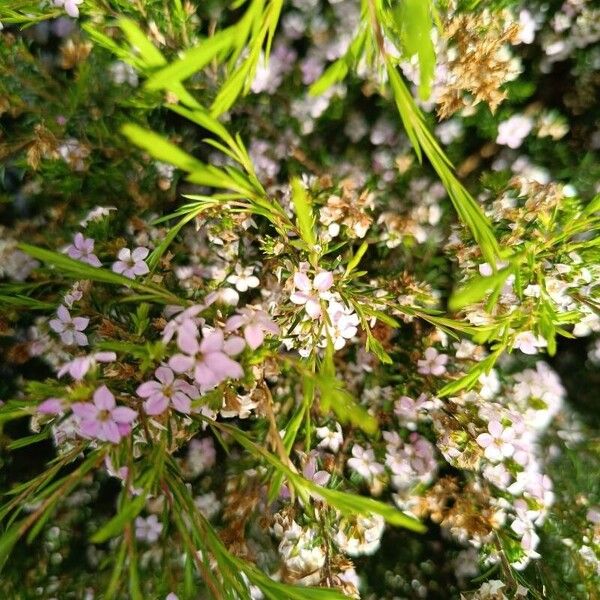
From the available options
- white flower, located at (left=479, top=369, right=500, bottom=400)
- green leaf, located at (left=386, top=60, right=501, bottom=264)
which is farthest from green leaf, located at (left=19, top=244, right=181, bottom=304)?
white flower, located at (left=479, top=369, right=500, bottom=400)

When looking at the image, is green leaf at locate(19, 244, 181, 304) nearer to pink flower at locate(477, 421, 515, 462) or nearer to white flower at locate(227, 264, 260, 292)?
white flower at locate(227, 264, 260, 292)

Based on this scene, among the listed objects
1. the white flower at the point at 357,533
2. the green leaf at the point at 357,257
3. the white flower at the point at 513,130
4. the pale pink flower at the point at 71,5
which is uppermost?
the pale pink flower at the point at 71,5

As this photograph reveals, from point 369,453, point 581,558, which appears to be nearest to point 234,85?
point 369,453

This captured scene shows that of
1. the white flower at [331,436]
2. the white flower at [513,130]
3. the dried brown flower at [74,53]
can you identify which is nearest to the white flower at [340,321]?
the white flower at [331,436]

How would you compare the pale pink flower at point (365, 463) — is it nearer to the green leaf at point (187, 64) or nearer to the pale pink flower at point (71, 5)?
the green leaf at point (187, 64)

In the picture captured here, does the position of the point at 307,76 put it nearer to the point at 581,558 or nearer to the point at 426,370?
the point at 426,370

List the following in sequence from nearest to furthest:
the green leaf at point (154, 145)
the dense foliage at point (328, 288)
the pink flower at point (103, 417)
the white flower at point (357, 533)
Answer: the green leaf at point (154, 145)
the pink flower at point (103, 417)
the dense foliage at point (328, 288)
the white flower at point (357, 533)

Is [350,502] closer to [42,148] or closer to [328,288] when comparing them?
[328,288]
